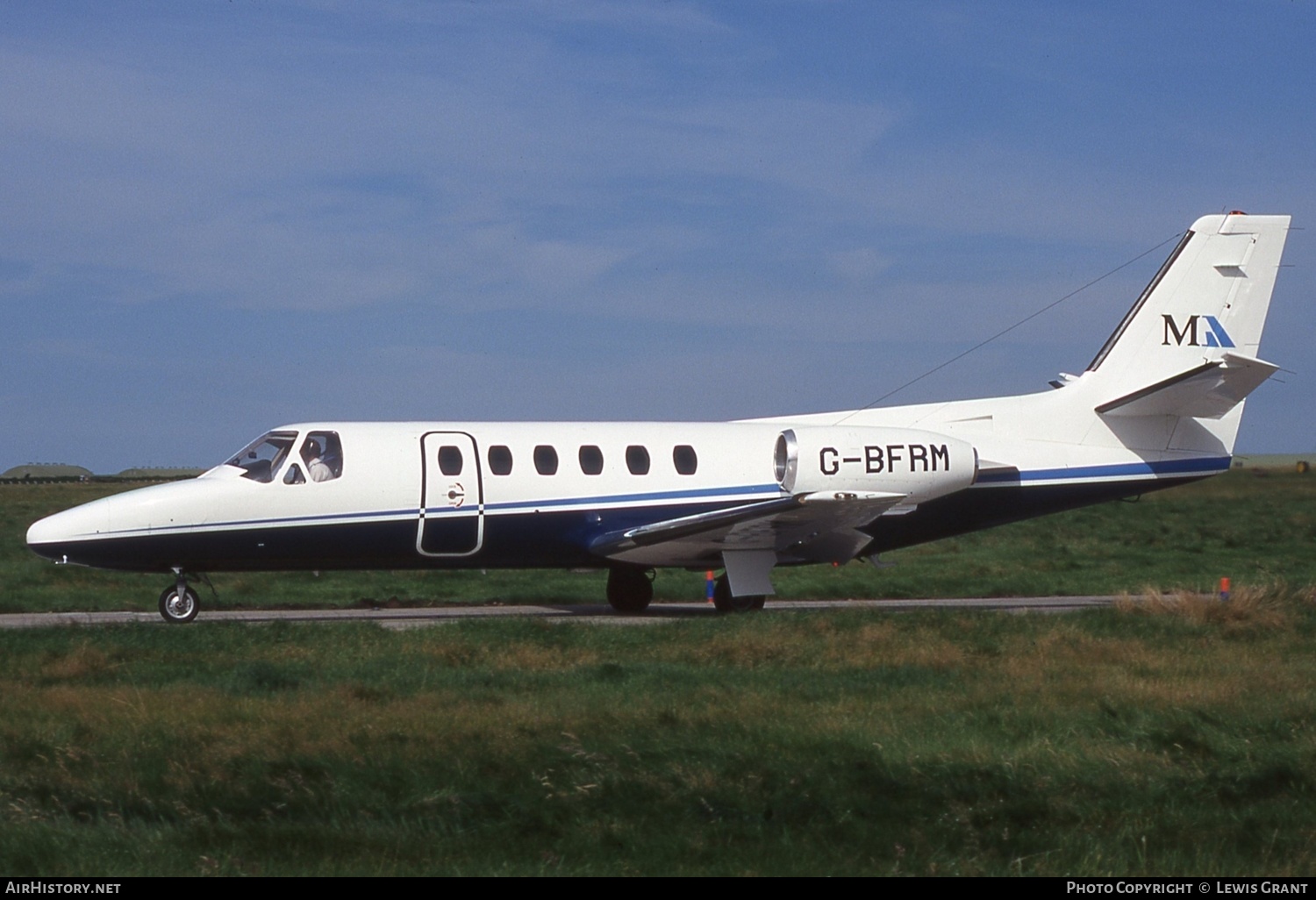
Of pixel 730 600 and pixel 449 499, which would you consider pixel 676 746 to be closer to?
pixel 449 499

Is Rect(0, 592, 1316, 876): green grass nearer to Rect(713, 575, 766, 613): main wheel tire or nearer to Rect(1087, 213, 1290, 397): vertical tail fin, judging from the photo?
Rect(713, 575, 766, 613): main wheel tire

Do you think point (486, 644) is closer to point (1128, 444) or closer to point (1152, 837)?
point (1152, 837)

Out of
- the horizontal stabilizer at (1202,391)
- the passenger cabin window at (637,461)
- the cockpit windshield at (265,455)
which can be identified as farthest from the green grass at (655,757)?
the horizontal stabilizer at (1202,391)

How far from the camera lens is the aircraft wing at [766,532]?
18.6 m

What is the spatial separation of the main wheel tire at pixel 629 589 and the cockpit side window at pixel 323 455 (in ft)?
15.5

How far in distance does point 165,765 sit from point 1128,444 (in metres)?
16.8

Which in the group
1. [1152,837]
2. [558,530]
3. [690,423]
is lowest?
[1152,837]

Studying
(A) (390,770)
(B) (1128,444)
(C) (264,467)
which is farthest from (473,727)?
(B) (1128,444)

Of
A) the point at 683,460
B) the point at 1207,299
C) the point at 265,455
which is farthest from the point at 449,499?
the point at 1207,299

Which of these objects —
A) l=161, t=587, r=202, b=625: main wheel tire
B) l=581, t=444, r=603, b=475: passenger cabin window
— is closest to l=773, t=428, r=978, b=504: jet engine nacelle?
l=581, t=444, r=603, b=475: passenger cabin window

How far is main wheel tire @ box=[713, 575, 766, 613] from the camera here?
20000mm

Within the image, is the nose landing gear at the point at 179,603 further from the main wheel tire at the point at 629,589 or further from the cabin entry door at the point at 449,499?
the main wheel tire at the point at 629,589

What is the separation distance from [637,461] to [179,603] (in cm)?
640

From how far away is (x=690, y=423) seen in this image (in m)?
21.1
